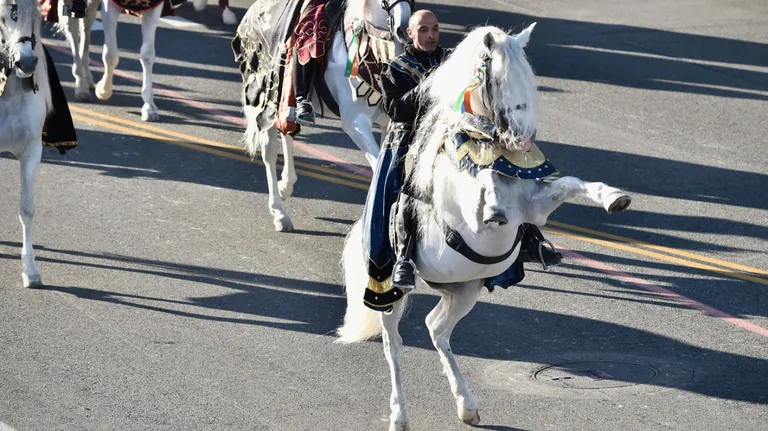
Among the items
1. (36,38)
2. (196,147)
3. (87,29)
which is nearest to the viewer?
(36,38)

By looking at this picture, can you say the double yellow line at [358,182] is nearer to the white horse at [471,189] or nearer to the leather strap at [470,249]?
the white horse at [471,189]

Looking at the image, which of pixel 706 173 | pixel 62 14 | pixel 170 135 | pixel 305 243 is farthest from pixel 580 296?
pixel 62 14

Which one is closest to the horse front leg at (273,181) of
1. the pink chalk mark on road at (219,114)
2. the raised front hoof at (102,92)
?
the pink chalk mark on road at (219,114)

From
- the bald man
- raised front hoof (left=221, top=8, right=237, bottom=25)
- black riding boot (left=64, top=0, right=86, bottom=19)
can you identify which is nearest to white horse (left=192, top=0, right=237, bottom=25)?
raised front hoof (left=221, top=8, right=237, bottom=25)

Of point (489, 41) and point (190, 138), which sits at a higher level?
point (489, 41)

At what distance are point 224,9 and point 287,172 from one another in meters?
7.00

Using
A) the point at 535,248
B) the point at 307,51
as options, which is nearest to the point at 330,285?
the point at 307,51

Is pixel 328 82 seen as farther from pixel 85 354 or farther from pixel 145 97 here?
pixel 145 97

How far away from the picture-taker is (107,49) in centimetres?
1362

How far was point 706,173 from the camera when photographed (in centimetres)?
1258

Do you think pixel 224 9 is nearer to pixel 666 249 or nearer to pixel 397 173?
pixel 666 249

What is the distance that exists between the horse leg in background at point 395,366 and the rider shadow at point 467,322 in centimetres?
127

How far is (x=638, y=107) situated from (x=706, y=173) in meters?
2.15

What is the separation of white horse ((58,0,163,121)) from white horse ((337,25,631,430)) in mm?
6582
